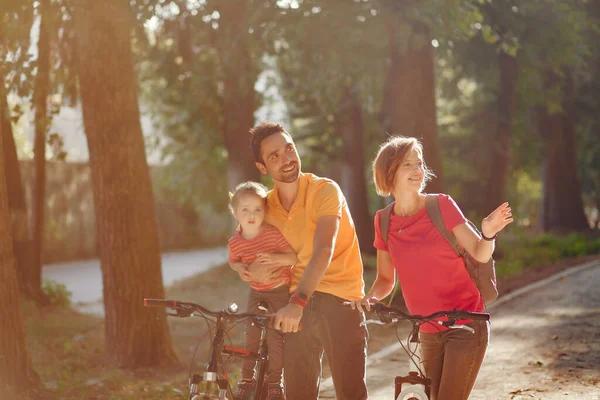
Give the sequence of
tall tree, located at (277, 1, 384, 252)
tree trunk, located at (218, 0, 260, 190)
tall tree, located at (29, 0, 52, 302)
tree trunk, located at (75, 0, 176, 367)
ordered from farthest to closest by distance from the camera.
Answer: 1. tree trunk, located at (218, 0, 260, 190)
2. tall tree, located at (277, 1, 384, 252)
3. tall tree, located at (29, 0, 52, 302)
4. tree trunk, located at (75, 0, 176, 367)

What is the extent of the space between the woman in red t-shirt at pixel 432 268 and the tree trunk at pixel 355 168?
1647 cm

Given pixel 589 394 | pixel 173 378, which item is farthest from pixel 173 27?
pixel 589 394

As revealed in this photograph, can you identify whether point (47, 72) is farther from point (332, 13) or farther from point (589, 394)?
point (589, 394)

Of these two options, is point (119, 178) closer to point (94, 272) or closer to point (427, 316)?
point (427, 316)

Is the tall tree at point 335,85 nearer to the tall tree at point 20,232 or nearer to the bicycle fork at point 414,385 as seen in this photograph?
the tall tree at point 20,232

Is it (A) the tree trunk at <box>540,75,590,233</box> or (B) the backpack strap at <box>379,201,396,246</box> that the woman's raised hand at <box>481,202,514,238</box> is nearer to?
(B) the backpack strap at <box>379,201,396,246</box>

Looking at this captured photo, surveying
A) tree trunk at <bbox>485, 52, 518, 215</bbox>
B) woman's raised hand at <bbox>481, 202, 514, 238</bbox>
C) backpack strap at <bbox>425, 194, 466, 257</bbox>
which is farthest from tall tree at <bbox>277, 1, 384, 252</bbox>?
woman's raised hand at <bbox>481, 202, 514, 238</bbox>

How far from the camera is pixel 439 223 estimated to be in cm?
463

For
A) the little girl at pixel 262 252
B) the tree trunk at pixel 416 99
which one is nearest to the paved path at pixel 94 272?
the tree trunk at pixel 416 99

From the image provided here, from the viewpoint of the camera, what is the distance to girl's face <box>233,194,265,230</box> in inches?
189

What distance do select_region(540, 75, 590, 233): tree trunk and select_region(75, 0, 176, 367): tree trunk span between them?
19.8 m

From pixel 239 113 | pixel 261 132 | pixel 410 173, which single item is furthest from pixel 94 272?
pixel 410 173

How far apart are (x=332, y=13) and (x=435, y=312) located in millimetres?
10010

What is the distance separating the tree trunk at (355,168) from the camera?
21.5 metres
